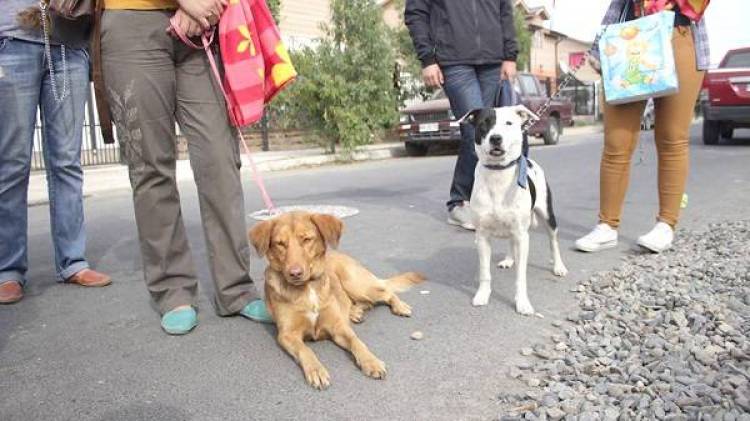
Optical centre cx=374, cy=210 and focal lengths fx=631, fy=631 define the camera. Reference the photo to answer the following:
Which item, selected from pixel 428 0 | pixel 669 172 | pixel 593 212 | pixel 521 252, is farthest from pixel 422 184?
pixel 521 252

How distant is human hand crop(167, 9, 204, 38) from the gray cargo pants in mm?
92

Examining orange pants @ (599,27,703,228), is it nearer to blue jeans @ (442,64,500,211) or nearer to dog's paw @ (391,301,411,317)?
blue jeans @ (442,64,500,211)

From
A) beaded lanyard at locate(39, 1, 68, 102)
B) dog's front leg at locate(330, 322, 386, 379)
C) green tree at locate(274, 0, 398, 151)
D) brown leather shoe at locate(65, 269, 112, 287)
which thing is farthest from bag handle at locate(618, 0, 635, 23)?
green tree at locate(274, 0, 398, 151)

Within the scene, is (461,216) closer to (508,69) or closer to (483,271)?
(508,69)

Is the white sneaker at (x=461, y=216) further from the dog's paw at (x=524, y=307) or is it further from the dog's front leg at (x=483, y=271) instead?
the dog's paw at (x=524, y=307)

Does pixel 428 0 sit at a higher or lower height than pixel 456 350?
higher

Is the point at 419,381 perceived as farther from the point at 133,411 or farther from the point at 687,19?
the point at 687,19

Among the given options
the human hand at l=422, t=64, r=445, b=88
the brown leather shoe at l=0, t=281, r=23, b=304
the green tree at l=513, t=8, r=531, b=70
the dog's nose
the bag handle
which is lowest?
the brown leather shoe at l=0, t=281, r=23, b=304

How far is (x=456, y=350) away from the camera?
2875mm

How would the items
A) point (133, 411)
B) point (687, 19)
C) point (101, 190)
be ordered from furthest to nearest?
point (101, 190) → point (687, 19) → point (133, 411)

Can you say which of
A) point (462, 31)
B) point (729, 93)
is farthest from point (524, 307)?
point (729, 93)

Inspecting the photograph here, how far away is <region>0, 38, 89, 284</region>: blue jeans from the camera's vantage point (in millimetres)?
3566

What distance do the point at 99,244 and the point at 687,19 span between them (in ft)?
16.0

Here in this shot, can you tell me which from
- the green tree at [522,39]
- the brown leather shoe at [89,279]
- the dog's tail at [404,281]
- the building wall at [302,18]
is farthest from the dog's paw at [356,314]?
the green tree at [522,39]
